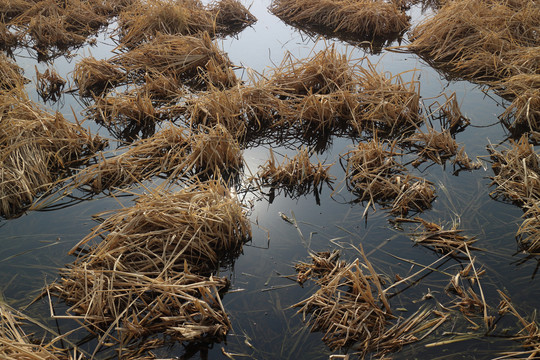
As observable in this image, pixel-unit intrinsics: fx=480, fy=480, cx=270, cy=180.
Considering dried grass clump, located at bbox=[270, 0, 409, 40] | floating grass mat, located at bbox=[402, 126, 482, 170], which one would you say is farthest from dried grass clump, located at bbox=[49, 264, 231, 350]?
dried grass clump, located at bbox=[270, 0, 409, 40]

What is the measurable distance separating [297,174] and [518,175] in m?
1.17

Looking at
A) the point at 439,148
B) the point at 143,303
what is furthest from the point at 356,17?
the point at 143,303

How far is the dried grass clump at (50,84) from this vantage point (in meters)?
3.89

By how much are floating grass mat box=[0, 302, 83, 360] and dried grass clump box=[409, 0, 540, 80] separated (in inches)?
131

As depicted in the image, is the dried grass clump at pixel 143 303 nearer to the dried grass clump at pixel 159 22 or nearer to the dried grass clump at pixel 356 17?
the dried grass clump at pixel 159 22

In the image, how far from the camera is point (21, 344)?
5.31ft

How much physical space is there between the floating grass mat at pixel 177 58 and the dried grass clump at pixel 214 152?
127 centimetres

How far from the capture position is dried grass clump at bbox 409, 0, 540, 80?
368 cm

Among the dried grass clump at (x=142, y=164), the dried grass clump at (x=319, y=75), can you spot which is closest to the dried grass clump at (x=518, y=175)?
the dried grass clump at (x=319, y=75)

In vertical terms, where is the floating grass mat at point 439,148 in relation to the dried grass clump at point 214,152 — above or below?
below

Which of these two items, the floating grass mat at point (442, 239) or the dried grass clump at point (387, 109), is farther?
the dried grass clump at point (387, 109)

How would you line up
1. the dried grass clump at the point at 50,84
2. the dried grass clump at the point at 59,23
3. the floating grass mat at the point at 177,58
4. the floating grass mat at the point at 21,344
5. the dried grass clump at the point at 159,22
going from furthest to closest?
the dried grass clump at the point at 59,23 → the dried grass clump at the point at 159,22 → the floating grass mat at the point at 177,58 → the dried grass clump at the point at 50,84 → the floating grass mat at the point at 21,344

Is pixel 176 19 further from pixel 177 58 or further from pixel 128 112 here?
pixel 128 112

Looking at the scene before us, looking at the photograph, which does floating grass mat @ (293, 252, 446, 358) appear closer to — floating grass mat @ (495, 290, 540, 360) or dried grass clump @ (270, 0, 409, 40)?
floating grass mat @ (495, 290, 540, 360)
